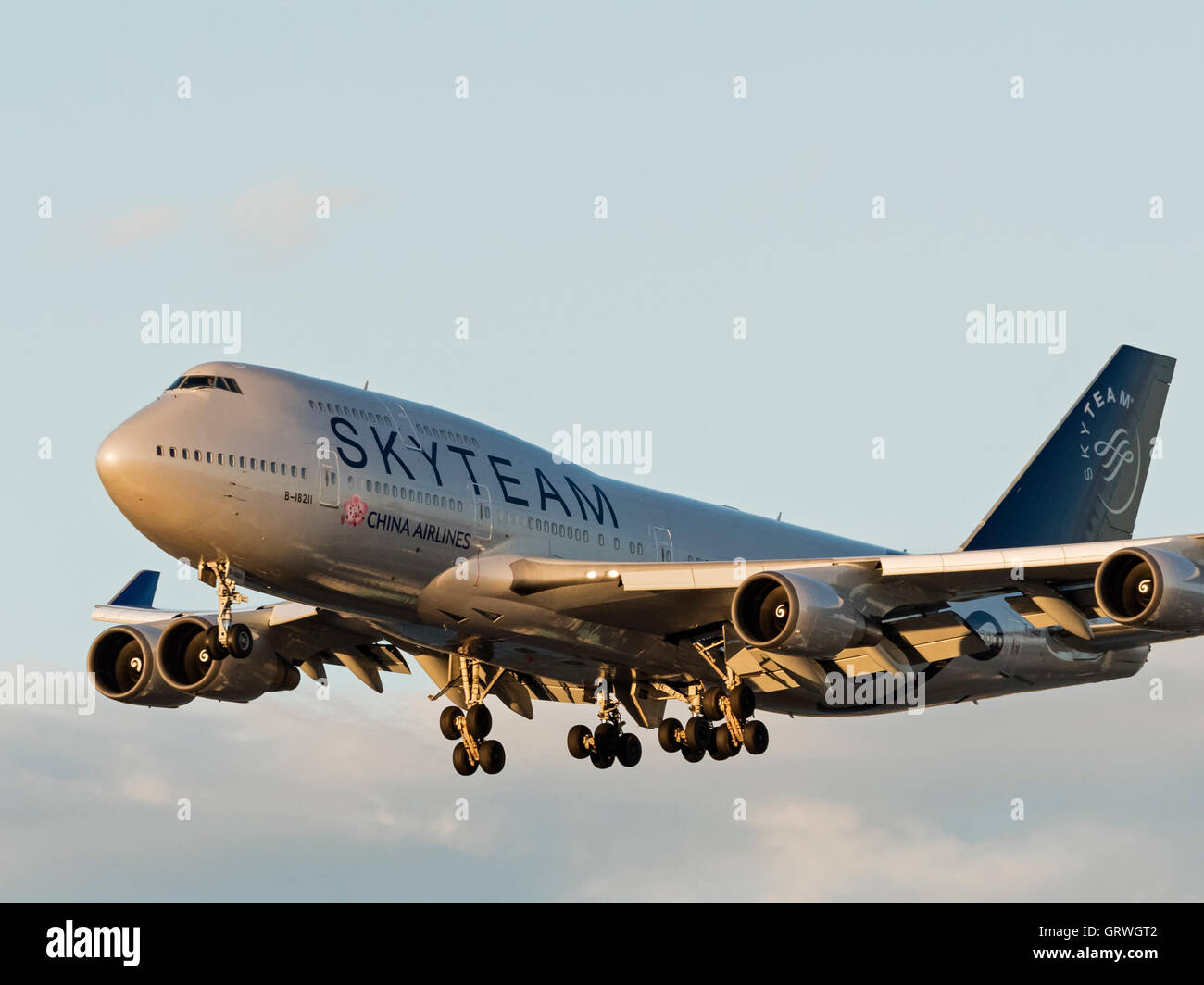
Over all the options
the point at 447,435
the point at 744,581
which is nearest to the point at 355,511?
the point at 447,435

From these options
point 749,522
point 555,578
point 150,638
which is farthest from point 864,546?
point 150,638

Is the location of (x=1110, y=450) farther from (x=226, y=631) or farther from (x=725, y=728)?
(x=226, y=631)

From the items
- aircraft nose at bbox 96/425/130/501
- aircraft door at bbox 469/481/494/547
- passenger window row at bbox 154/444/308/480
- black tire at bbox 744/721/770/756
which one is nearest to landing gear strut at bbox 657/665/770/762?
black tire at bbox 744/721/770/756

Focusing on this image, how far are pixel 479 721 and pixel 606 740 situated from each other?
3.20m

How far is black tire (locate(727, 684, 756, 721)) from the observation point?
149 feet

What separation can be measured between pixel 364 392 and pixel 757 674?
12.1 metres

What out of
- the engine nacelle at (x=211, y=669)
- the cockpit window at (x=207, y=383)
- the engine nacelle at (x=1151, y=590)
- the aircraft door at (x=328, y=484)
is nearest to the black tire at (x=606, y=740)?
the engine nacelle at (x=211, y=669)

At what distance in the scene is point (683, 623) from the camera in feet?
146

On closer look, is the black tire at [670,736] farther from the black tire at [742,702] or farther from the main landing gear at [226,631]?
the main landing gear at [226,631]

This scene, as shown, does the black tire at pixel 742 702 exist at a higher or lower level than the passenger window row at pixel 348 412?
lower

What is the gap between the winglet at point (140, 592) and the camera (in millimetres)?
53188

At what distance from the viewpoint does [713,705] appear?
1810 inches
